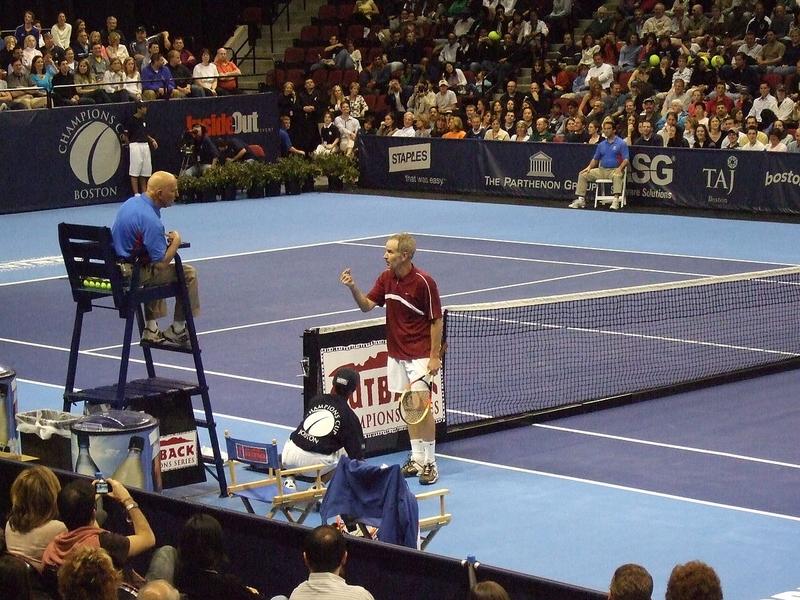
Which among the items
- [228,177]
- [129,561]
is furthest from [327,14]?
[129,561]

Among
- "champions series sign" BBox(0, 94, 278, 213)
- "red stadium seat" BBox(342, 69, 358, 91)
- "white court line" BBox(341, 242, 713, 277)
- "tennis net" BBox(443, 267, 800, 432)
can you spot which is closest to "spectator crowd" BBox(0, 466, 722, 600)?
Answer: "tennis net" BBox(443, 267, 800, 432)

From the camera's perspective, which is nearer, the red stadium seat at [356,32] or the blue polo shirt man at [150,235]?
the blue polo shirt man at [150,235]

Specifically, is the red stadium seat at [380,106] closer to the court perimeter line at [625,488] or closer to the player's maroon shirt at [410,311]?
the court perimeter line at [625,488]

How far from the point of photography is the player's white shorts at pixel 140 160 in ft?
103

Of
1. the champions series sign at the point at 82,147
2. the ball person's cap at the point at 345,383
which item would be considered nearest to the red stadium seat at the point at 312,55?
the champions series sign at the point at 82,147

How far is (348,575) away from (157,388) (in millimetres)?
4506

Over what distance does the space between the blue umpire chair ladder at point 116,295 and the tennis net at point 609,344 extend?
2910mm

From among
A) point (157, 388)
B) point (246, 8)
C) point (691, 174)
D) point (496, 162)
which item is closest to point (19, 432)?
point (157, 388)

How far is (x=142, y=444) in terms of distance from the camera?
1002 cm

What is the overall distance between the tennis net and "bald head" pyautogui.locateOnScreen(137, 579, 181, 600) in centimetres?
698

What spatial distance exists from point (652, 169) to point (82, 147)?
11546mm

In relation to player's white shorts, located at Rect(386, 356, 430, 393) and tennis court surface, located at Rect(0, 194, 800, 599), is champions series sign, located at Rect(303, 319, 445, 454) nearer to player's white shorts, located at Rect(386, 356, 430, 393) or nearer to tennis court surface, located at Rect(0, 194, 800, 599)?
tennis court surface, located at Rect(0, 194, 800, 599)

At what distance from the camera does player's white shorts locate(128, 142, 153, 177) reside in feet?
103

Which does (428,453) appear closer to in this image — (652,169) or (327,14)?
(652,169)
